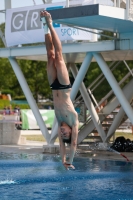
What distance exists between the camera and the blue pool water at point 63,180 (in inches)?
485

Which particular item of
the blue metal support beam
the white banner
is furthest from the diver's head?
the white banner

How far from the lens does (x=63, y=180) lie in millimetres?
14570

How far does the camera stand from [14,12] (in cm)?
2212

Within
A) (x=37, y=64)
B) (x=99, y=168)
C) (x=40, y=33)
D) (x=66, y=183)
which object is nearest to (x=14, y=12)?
(x=40, y=33)

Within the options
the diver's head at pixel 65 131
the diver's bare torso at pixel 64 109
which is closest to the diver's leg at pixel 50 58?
the diver's bare torso at pixel 64 109

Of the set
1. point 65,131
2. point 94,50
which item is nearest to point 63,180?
point 65,131

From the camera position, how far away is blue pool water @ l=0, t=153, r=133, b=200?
12.3 m

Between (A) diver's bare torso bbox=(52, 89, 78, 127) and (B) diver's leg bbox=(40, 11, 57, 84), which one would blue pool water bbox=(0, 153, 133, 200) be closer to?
(A) diver's bare torso bbox=(52, 89, 78, 127)

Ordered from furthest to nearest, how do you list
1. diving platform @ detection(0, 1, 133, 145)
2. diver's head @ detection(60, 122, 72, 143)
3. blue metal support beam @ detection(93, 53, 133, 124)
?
1. blue metal support beam @ detection(93, 53, 133, 124)
2. diving platform @ detection(0, 1, 133, 145)
3. diver's head @ detection(60, 122, 72, 143)

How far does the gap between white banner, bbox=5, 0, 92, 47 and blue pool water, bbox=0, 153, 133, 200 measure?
4.52 m

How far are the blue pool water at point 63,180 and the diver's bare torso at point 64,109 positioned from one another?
7.35 ft

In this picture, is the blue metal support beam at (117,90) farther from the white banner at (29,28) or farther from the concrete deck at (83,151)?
the concrete deck at (83,151)

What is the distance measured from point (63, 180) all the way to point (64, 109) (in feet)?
15.0

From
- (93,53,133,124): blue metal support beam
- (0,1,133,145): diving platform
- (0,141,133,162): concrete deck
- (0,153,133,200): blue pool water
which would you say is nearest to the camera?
(0,153,133,200): blue pool water
